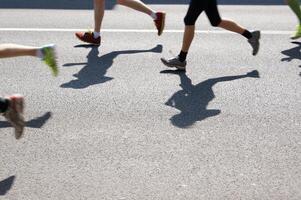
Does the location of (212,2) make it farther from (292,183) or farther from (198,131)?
(292,183)

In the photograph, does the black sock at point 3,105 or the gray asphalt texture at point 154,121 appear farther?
the black sock at point 3,105

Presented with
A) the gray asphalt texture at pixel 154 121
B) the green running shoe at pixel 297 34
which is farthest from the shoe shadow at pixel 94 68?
the green running shoe at pixel 297 34

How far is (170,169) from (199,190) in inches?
15.0

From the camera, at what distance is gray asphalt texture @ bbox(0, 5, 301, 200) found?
413cm

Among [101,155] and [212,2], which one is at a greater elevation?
[212,2]

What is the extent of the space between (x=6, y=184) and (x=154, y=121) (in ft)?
5.40

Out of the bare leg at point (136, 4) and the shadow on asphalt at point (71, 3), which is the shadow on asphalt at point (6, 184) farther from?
the shadow on asphalt at point (71, 3)

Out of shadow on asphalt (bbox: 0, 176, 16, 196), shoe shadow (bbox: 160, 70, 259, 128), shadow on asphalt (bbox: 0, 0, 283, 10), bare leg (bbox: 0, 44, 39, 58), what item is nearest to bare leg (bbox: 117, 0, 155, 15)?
shoe shadow (bbox: 160, 70, 259, 128)

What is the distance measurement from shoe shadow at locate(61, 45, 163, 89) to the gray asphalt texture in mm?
13

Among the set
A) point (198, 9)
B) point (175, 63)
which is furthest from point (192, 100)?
point (198, 9)

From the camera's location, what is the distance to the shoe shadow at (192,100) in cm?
532

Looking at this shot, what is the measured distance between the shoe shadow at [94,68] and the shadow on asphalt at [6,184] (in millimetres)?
2152

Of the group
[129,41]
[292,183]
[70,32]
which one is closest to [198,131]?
[292,183]

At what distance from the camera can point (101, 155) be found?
4586mm
